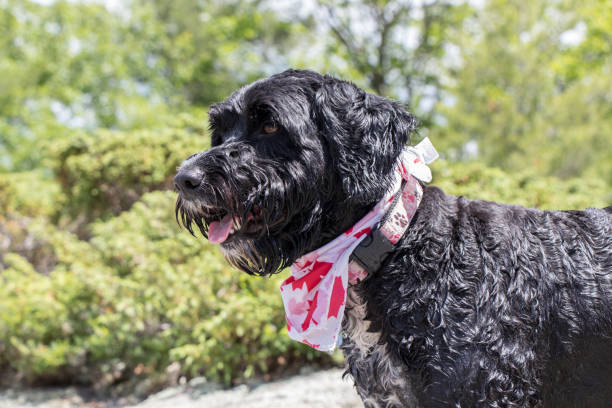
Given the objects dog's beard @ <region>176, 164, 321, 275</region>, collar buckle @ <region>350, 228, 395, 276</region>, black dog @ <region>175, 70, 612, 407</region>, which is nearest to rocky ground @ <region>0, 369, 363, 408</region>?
black dog @ <region>175, 70, 612, 407</region>

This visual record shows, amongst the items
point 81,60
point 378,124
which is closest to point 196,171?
point 378,124

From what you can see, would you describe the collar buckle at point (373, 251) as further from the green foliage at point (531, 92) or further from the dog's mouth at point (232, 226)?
the green foliage at point (531, 92)

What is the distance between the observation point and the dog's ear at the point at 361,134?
7.16 feet

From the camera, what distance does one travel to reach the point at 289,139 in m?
2.26

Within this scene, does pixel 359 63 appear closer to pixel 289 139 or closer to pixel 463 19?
pixel 463 19

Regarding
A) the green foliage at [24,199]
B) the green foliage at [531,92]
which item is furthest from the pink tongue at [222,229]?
the green foliage at [531,92]

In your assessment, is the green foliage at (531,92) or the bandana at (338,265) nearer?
the bandana at (338,265)

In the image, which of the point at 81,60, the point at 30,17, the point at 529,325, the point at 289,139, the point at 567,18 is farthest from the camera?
the point at 30,17

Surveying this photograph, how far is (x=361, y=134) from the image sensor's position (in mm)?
2252

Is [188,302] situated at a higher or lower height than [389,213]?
lower

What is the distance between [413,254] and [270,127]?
0.83 metres

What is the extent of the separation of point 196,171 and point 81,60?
24802 millimetres

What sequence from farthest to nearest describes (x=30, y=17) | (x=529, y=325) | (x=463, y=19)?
(x=30, y=17), (x=463, y=19), (x=529, y=325)

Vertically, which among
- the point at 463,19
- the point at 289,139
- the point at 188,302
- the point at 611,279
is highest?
the point at 463,19
